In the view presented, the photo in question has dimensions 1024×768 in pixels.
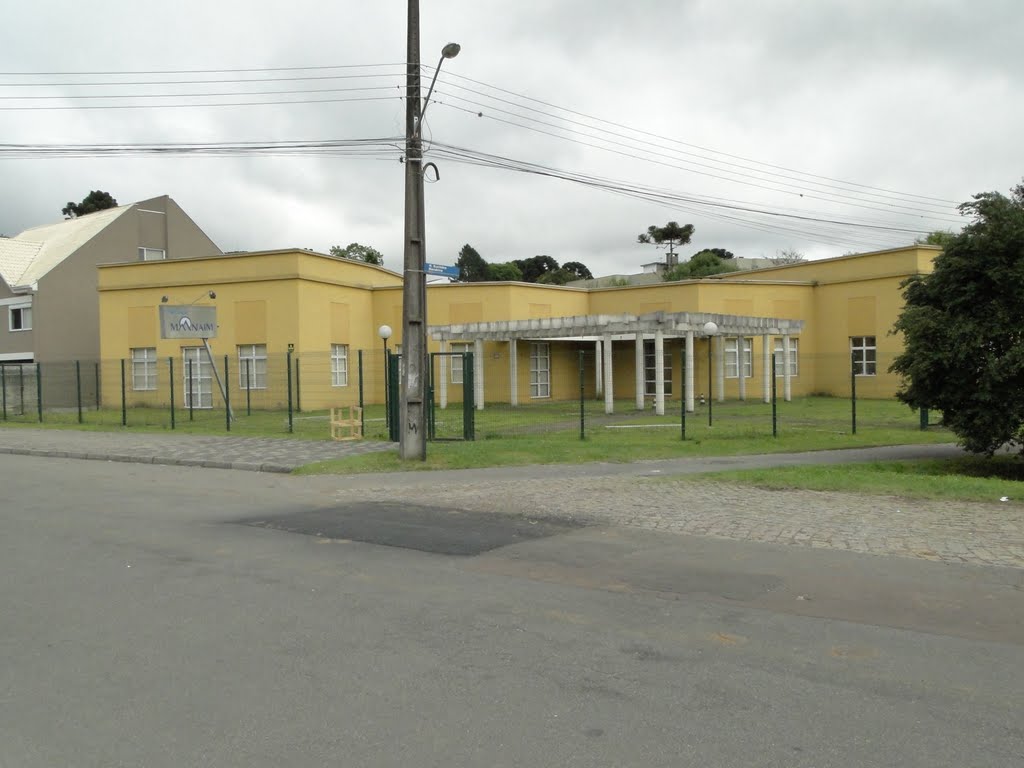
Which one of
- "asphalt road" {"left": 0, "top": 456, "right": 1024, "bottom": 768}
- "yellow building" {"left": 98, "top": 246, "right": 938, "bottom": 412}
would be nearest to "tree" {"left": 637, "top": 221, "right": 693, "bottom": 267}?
"yellow building" {"left": 98, "top": 246, "right": 938, "bottom": 412}

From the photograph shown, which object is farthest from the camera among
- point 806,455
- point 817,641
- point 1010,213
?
point 806,455

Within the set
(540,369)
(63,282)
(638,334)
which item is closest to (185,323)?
(638,334)

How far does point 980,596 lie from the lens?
6504 mm

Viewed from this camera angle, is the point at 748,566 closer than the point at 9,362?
Yes

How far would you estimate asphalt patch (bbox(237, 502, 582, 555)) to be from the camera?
866 centimetres

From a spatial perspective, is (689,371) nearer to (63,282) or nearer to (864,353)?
(864,353)

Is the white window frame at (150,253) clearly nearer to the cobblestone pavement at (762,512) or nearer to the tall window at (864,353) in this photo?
the tall window at (864,353)

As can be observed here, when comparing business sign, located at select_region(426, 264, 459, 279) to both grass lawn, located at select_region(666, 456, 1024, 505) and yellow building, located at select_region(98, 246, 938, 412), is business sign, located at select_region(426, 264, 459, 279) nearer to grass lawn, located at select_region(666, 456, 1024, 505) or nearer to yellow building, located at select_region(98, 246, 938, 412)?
grass lawn, located at select_region(666, 456, 1024, 505)

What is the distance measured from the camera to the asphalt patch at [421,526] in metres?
8.66

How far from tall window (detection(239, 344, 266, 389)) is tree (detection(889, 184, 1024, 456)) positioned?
2485 centimetres

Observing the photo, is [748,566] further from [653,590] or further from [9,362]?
[9,362]

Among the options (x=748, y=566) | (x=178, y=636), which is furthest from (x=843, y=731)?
(x=178, y=636)

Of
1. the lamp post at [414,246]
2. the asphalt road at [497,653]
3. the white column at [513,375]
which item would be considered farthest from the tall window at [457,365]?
the asphalt road at [497,653]

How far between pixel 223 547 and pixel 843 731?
6.12 m
